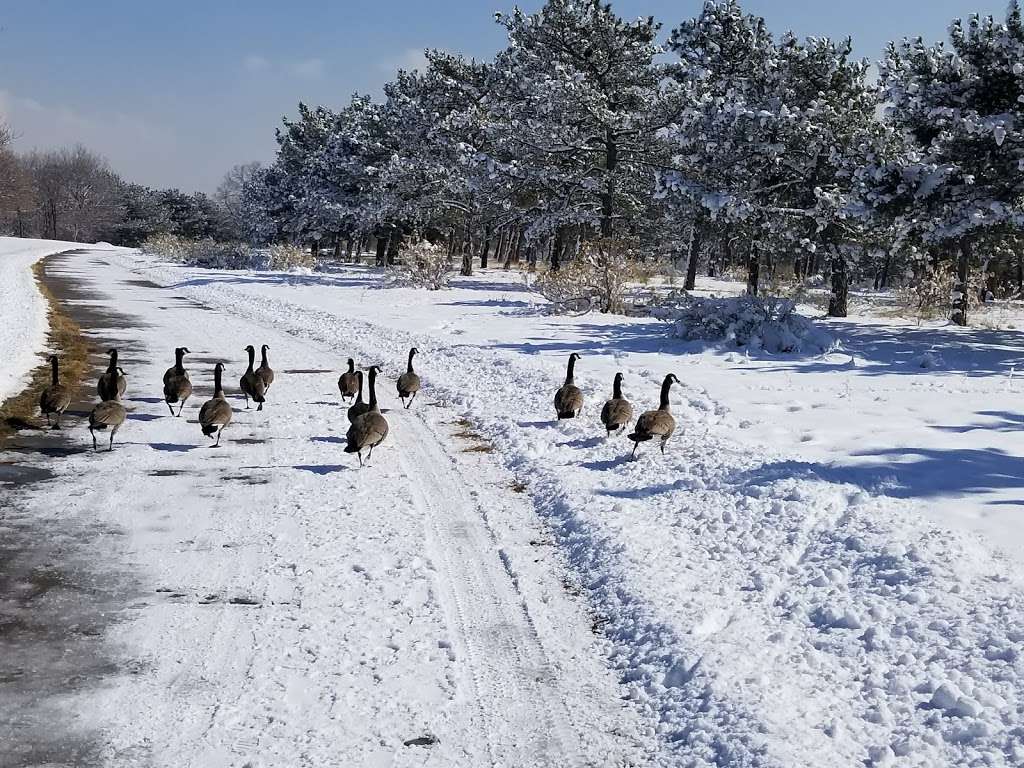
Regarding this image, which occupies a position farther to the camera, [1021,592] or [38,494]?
[38,494]

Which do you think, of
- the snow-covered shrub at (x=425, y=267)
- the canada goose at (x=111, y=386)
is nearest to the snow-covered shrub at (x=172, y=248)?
the snow-covered shrub at (x=425, y=267)

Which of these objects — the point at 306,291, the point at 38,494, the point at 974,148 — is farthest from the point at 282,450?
the point at 306,291

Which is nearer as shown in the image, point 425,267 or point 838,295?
point 838,295

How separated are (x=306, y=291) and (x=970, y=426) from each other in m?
32.2

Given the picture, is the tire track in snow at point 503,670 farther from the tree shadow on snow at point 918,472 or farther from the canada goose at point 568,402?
the tree shadow on snow at point 918,472

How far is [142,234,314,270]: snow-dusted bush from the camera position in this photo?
185 ft

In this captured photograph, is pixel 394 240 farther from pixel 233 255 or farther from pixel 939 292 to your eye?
Answer: pixel 939 292

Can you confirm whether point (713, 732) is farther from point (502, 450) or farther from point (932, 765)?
point (502, 450)

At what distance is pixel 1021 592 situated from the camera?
6.33 metres

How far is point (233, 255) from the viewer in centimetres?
6256

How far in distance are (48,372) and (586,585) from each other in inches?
533

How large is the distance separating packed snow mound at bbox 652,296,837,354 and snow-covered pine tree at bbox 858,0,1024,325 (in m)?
3.55

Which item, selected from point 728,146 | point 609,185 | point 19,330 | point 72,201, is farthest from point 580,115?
point 72,201

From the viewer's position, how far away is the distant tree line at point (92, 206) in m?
103
